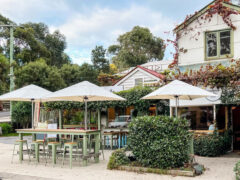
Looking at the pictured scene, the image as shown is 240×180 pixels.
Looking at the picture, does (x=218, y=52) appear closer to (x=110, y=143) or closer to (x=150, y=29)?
(x=110, y=143)

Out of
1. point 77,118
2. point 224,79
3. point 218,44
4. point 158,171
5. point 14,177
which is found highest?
point 218,44

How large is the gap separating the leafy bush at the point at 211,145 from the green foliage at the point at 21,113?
54.3 ft

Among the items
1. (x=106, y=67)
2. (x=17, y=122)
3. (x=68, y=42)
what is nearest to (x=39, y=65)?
(x=17, y=122)

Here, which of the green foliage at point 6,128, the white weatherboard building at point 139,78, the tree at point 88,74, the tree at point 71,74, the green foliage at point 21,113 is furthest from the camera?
the tree at point 71,74

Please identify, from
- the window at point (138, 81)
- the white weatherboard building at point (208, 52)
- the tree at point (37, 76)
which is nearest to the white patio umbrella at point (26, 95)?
the white weatherboard building at point (208, 52)

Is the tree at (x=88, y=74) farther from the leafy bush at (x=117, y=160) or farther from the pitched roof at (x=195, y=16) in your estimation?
the leafy bush at (x=117, y=160)

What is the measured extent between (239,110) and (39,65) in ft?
65.0

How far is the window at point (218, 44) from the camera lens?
13.0 m

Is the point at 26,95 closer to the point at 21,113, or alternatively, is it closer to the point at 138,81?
the point at 21,113

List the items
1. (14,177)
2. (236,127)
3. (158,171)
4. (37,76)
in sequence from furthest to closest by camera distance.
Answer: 1. (37,76)
2. (236,127)
3. (158,171)
4. (14,177)

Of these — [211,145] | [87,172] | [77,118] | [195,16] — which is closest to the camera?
[87,172]

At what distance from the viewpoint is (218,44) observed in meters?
13.2

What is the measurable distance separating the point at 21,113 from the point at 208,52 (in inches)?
658

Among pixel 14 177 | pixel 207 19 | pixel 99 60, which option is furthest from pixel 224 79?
pixel 99 60
